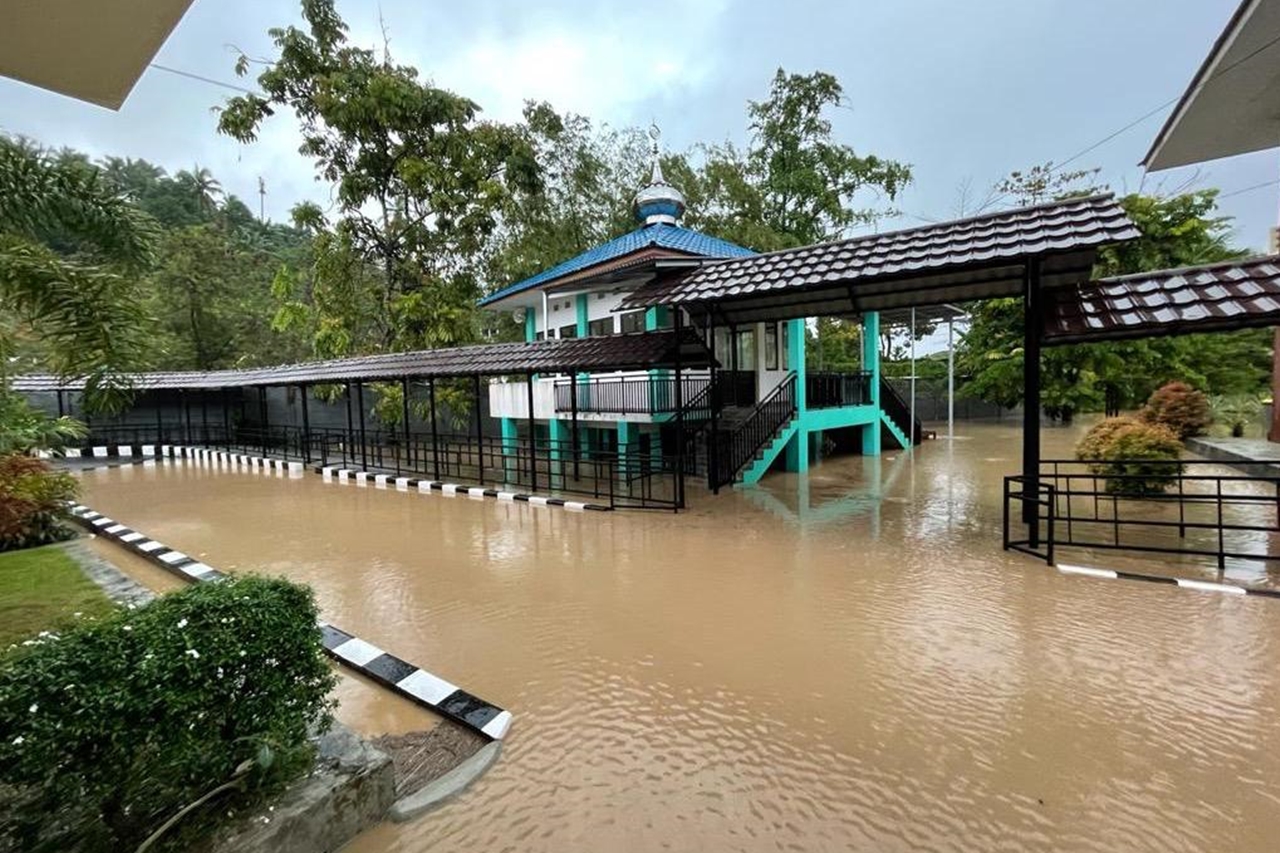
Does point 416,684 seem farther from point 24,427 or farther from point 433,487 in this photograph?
point 433,487

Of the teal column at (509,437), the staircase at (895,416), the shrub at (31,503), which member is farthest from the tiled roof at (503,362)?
the staircase at (895,416)

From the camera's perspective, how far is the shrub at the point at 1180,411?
42.1 feet

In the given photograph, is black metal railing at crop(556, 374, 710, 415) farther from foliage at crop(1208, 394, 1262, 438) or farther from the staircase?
foliage at crop(1208, 394, 1262, 438)

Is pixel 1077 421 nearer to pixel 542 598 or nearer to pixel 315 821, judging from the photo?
pixel 542 598

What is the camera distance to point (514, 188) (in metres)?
19.7

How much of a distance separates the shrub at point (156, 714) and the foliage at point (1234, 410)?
1886 centimetres

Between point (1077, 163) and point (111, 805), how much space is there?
82.6 ft

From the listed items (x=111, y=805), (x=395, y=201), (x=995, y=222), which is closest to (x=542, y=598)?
(x=111, y=805)

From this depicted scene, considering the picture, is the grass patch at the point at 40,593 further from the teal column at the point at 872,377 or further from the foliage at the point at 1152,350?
the foliage at the point at 1152,350

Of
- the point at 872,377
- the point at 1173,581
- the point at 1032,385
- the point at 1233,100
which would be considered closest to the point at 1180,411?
the point at 872,377

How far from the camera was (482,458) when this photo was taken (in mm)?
13062

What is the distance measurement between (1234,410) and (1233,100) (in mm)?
10984

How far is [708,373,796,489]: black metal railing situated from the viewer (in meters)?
11.0

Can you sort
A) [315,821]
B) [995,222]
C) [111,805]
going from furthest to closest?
[995,222] < [315,821] < [111,805]
